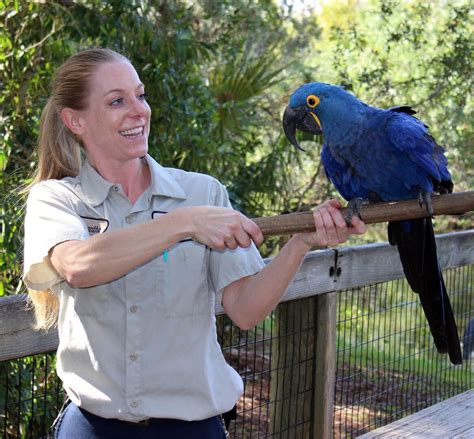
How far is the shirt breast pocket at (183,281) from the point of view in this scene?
1.65 meters

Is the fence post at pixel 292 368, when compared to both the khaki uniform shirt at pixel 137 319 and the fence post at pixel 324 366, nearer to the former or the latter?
the fence post at pixel 324 366

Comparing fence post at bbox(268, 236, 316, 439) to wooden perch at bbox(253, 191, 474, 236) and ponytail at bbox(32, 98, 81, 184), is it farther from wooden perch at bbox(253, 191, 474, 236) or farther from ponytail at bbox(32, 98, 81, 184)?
ponytail at bbox(32, 98, 81, 184)

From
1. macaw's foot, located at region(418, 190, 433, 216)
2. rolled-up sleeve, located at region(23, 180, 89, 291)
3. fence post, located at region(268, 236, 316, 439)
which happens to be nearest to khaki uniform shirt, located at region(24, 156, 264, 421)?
rolled-up sleeve, located at region(23, 180, 89, 291)

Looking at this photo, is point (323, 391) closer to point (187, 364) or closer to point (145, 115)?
point (187, 364)

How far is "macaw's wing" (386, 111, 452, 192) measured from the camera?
2352 millimetres

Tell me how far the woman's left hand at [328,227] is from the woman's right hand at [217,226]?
0.23 m

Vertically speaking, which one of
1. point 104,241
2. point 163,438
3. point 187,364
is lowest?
point 163,438

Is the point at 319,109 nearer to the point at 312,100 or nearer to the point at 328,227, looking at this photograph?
the point at 312,100

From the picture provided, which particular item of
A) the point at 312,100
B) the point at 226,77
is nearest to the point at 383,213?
the point at 312,100

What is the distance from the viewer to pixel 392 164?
8.09 ft

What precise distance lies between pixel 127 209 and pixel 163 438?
1.76 feet

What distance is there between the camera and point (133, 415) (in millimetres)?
1604

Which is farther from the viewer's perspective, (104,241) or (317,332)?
(317,332)

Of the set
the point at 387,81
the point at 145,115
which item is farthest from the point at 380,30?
the point at 145,115
